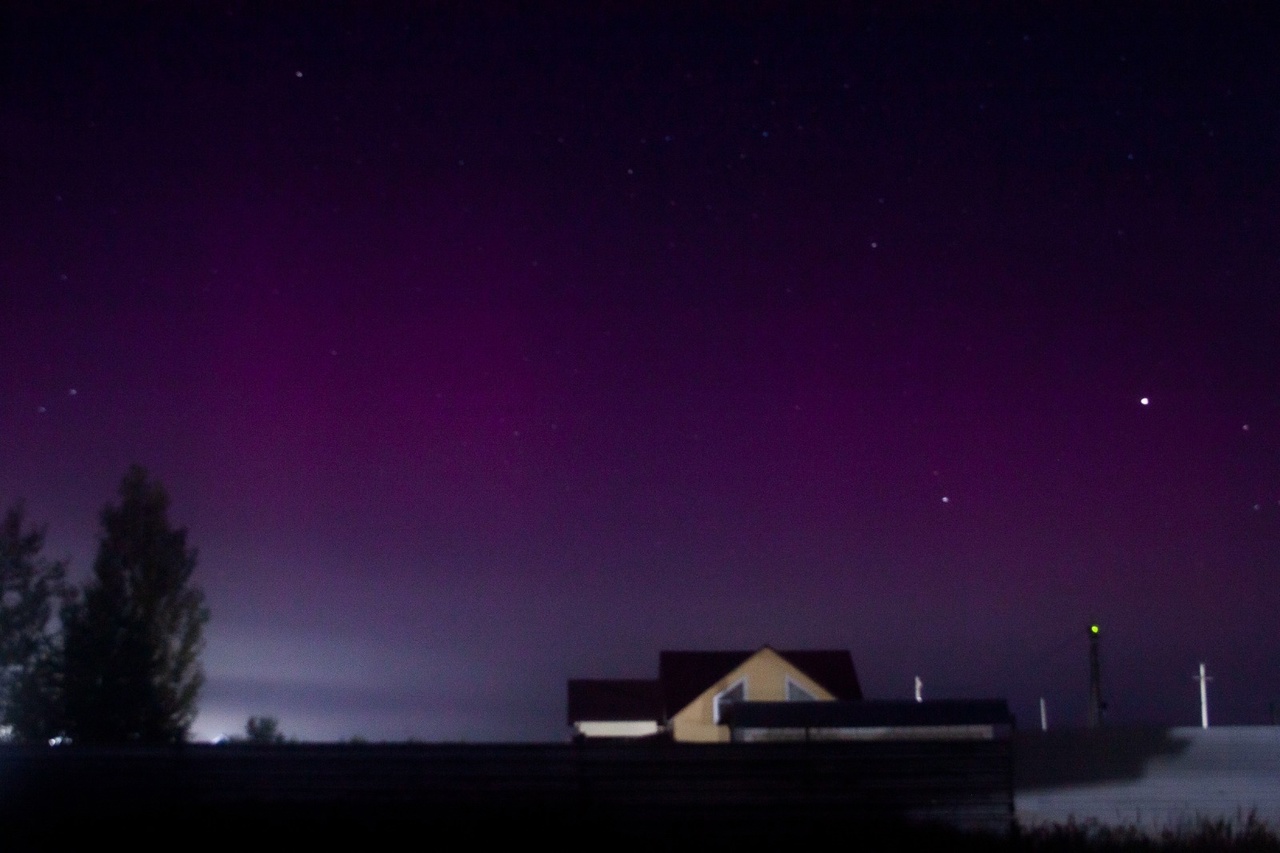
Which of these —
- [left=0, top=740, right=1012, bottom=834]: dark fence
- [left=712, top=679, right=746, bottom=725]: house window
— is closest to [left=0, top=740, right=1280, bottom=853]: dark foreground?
[left=0, top=740, right=1012, bottom=834]: dark fence

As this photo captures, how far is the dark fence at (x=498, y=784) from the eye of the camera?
16.6 metres

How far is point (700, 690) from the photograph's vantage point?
4291 cm

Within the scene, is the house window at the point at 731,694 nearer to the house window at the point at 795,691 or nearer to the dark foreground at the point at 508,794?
the house window at the point at 795,691

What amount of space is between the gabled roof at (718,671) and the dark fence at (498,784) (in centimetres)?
2575

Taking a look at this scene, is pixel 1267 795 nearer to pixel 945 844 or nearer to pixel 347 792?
pixel 945 844

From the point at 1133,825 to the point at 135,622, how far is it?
2235 centimetres

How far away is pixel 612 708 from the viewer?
45.9 m

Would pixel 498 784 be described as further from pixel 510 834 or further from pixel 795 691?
pixel 795 691

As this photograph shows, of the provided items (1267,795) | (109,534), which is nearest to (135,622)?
(109,534)

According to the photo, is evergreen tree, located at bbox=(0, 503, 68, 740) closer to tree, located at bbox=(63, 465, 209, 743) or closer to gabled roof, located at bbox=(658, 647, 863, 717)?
tree, located at bbox=(63, 465, 209, 743)

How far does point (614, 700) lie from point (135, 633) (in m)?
19.0

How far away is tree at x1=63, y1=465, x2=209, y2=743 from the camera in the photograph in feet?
98.7

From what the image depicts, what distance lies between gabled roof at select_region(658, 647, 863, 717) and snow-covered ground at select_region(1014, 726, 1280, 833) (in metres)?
25.4

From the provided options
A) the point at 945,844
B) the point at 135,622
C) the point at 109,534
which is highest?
the point at 109,534
